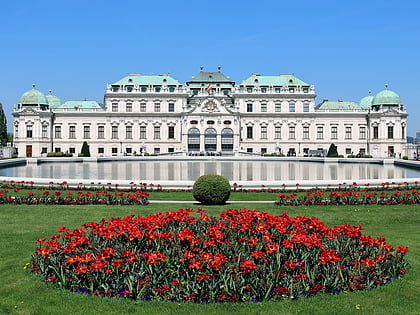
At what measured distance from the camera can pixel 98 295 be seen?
7.91 m

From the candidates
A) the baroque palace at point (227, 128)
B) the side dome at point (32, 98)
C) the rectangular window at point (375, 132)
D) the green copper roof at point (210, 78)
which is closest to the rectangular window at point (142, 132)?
the baroque palace at point (227, 128)

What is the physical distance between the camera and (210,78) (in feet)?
300

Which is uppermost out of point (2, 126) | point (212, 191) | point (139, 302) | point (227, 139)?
point (2, 126)

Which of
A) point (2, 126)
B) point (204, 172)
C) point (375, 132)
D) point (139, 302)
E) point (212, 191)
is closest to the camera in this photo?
point (139, 302)

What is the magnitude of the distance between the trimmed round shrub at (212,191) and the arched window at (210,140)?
63871 mm

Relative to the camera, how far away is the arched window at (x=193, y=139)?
83.7m

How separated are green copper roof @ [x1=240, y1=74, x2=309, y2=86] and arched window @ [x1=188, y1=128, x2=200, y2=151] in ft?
45.9

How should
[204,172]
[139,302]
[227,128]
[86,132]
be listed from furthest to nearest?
[86,132] → [227,128] → [204,172] → [139,302]

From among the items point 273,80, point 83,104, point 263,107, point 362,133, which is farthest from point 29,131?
point 362,133

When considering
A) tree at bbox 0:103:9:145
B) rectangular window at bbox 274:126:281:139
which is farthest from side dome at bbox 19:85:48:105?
rectangular window at bbox 274:126:281:139

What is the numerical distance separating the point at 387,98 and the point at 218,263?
8736cm

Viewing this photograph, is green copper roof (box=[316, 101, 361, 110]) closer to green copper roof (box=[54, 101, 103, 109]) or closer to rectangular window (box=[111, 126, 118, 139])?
rectangular window (box=[111, 126, 118, 139])

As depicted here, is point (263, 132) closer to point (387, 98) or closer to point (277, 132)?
point (277, 132)

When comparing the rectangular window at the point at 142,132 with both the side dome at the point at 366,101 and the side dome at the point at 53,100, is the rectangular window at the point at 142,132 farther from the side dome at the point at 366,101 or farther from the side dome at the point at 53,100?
the side dome at the point at 366,101
